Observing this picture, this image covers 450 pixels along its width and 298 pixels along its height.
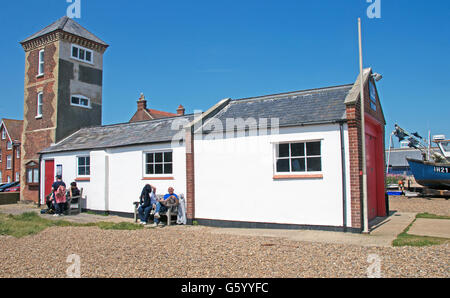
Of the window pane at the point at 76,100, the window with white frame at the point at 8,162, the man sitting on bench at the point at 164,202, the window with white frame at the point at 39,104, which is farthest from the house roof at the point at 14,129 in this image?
the man sitting on bench at the point at 164,202

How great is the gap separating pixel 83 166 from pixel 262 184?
1025cm

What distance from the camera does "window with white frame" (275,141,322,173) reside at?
10656 mm

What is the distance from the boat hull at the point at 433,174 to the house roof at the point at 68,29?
77.7 ft

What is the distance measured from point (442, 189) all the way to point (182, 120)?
19253 millimetres

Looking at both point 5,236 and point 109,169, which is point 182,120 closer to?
point 109,169

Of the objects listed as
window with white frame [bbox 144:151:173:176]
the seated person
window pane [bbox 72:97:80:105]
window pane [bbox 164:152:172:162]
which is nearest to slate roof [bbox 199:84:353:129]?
window pane [bbox 164:152:172:162]

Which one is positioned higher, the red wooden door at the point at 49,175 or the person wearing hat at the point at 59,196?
the red wooden door at the point at 49,175

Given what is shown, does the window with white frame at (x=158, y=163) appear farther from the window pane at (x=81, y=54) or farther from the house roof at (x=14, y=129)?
the house roof at (x=14, y=129)

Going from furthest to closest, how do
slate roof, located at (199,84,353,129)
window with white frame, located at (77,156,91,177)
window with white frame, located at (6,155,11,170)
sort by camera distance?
window with white frame, located at (6,155,11,170), window with white frame, located at (77,156,91,177), slate roof, located at (199,84,353,129)

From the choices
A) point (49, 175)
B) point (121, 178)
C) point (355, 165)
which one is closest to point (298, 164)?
point (355, 165)

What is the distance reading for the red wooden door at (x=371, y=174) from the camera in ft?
40.2

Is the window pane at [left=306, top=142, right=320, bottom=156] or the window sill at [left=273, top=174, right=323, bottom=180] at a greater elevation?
the window pane at [left=306, top=142, right=320, bottom=156]

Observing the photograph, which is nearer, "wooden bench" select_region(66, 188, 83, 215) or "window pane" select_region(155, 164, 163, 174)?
"window pane" select_region(155, 164, 163, 174)

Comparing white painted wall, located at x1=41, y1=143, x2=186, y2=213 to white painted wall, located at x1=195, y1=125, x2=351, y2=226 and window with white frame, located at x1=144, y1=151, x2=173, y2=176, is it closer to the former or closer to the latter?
window with white frame, located at x1=144, y1=151, x2=173, y2=176
